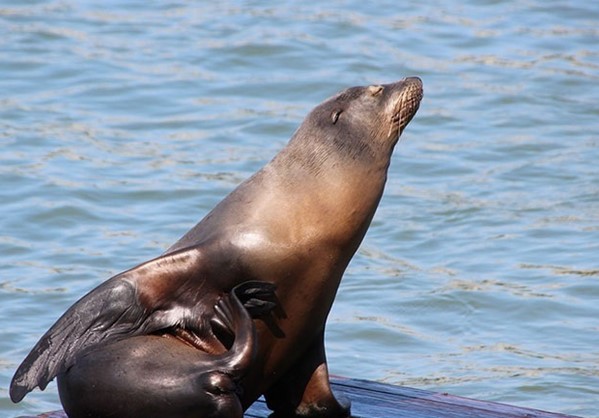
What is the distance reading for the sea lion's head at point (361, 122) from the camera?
18.3ft

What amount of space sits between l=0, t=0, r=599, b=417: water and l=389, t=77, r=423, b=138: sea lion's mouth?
2.31 meters

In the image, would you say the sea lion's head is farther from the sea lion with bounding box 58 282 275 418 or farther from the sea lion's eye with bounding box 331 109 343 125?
the sea lion with bounding box 58 282 275 418

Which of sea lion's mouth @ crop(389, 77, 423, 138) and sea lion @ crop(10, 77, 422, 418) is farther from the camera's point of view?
sea lion's mouth @ crop(389, 77, 423, 138)

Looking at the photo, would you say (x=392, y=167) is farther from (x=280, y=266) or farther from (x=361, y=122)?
(x=280, y=266)

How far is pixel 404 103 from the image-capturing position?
5812 millimetres

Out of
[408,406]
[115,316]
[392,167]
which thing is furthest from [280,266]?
[392,167]

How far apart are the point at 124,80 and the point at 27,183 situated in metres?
2.94

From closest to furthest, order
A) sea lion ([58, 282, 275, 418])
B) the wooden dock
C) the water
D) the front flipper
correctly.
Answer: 1. sea lion ([58, 282, 275, 418])
2. the front flipper
3. the wooden dock
4. the water

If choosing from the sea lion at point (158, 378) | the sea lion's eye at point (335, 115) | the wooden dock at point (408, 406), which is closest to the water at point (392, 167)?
the wooden dock at point (408, 406)

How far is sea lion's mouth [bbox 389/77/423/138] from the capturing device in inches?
226

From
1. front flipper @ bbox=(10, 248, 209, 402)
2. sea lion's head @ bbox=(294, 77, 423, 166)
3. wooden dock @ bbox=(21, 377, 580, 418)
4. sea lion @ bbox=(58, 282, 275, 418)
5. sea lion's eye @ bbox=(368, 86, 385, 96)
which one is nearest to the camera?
sea lion @ bbox=(58, 282, 275, 418)

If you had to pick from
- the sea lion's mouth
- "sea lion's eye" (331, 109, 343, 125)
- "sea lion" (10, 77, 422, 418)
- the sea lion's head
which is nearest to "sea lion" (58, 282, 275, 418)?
"sea lion" (10, 77, 422, 418)

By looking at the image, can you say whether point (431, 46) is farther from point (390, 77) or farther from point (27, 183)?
point (27, 183)

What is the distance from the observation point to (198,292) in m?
5.05
